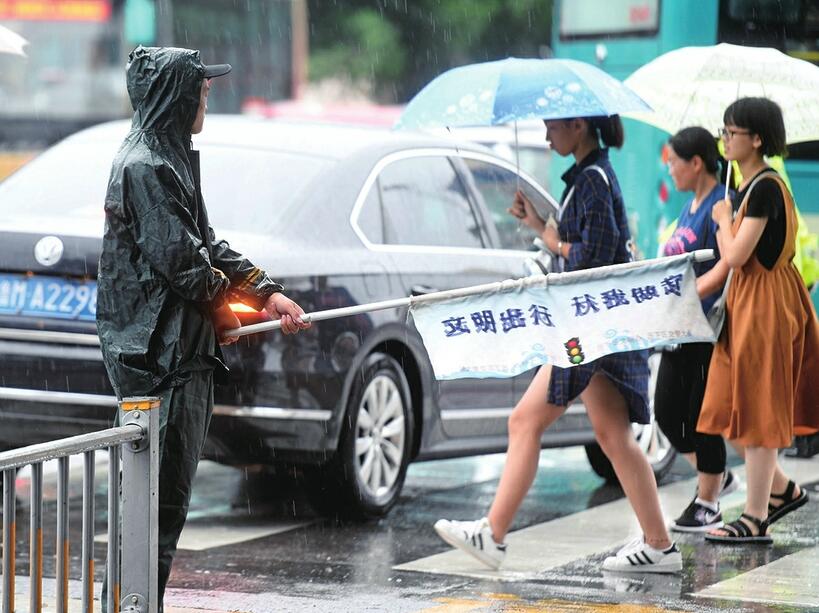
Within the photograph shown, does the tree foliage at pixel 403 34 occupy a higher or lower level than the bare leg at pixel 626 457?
higher

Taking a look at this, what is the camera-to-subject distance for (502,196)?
8.64m

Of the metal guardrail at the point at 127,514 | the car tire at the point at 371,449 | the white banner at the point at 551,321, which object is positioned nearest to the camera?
the metal guardrail at the point at 127,514

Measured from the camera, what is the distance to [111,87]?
21.7 m

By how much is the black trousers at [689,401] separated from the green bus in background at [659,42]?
505 centimetres

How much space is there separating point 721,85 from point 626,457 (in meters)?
2.17

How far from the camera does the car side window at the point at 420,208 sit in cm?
770

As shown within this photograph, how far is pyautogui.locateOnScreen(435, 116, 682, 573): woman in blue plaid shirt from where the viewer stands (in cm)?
624

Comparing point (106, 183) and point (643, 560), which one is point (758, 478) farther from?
point (106, 183)

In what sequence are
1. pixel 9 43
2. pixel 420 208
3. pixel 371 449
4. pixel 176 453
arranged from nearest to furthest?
1. pixel 176 453
2. pixel 9 43
3. pixel 371 449
4. pixel 420 208

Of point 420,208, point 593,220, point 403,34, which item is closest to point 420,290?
point 420,208

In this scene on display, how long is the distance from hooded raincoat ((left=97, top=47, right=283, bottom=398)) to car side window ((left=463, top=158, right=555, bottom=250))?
3.78 m

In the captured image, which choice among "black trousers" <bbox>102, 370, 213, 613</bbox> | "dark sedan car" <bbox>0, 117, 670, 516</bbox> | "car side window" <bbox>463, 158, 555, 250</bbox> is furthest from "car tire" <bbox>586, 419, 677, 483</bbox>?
"black trousers" <bbox>102, 370, 213, 613</bbox>
